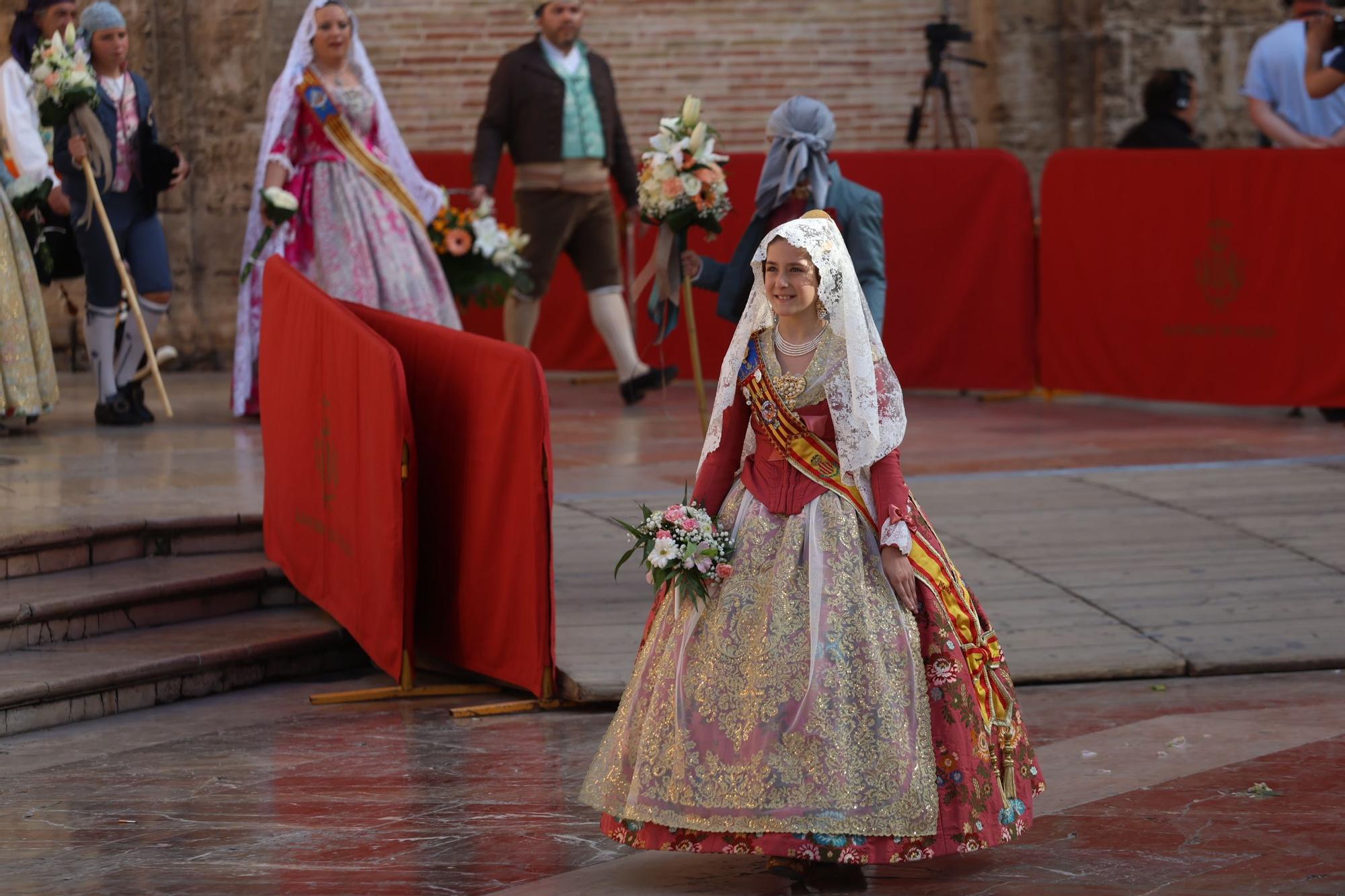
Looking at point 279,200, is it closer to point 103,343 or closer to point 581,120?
point 103,343

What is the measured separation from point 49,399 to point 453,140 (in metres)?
4.84

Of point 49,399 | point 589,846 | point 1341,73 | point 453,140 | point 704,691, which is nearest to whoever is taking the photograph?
point 704,691

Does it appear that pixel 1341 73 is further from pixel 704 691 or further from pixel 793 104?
pixel 704 691

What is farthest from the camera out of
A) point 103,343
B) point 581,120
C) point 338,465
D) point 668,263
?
point 581,120

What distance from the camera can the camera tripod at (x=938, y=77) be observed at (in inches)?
517

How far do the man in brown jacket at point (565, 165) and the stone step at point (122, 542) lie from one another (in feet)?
10.9

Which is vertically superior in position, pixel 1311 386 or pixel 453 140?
pixel 453 140

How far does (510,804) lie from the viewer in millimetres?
5125

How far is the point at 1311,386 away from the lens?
32.1 feet

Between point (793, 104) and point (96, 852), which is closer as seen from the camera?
point (96, 852)

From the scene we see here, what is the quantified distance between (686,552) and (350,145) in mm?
5760

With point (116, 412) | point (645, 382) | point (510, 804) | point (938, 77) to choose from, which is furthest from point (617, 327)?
point (510, 804)

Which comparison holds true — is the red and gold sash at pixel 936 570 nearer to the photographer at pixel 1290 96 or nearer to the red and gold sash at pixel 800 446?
the red and gold sash at pixel 800 446

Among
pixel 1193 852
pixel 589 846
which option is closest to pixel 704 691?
pixel 589 846
